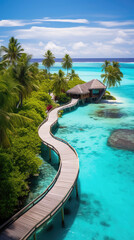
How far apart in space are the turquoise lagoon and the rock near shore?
2.91 feet

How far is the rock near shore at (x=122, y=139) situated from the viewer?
24861 millimetres

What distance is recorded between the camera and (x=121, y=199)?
618 inches

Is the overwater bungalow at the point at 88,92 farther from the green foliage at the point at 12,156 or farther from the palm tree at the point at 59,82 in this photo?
the green foliage at the point at 12,156

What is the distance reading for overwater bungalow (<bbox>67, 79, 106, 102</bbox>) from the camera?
48.5m

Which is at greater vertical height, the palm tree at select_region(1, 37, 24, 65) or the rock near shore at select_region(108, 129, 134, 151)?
the palm tree at select_region(1, 37, 24, 65)

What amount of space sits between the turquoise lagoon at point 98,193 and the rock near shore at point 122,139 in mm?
887

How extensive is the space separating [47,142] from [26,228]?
11592 mm

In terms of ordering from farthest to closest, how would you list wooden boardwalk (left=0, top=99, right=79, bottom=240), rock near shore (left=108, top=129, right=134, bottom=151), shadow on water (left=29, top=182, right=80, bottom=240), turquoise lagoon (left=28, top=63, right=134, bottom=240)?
rock near shore (left=108, top=129, right=134, bottom=151) < turquoise lagoon (left=28, top=63, right=134, bottom=240) < shadow on water (left=29, top=182, right=80, bottom=240) < wooden boardwalk (left=0, top=99, right=79, bottom=240)

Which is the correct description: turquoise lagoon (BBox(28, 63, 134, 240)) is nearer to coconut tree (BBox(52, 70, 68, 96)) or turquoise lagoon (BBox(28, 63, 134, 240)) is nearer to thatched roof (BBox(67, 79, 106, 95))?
coconut tree (BBox(52, 70, 68, 96))

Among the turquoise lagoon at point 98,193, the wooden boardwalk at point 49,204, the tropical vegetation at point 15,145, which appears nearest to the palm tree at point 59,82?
the turquoise lagoon at point 98,193

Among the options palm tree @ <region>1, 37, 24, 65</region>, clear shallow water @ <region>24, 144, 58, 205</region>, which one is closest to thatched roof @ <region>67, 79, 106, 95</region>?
palm tree @ <region>1, 37, 24, 65</region>

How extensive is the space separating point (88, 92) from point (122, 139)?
25.0m

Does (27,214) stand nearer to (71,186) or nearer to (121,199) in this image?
(71,186)

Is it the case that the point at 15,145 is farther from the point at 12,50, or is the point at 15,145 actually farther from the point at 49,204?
the point at 12,50
